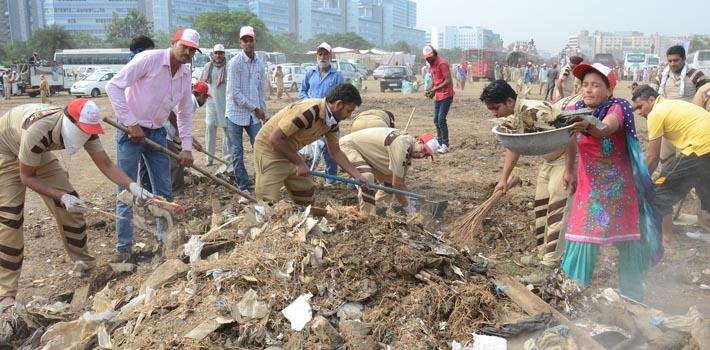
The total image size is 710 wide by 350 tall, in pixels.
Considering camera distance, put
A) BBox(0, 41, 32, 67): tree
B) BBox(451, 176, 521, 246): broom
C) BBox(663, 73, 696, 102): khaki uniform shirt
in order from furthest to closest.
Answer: BBox(0, 41, 32, 67): tree < BBox(663, 73, 696, 102): khaki uniform shirt < BBox(451, 176, 521, 246): broom

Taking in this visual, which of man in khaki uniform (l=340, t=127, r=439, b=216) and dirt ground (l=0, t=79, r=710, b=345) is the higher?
man in khaki uniform (l=340, t=127, r=439, b=216)

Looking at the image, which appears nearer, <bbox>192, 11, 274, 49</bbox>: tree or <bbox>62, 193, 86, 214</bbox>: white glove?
<bbox>62, 193, 86, 214</bbox>: white glove

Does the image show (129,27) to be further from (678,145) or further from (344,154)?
(678,145)

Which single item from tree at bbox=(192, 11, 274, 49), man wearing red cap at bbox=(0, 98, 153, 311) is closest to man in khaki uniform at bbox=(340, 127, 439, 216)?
man wearing red cap at bbox=(0, 98, 153, 311)

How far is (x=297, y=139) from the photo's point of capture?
15.6 ft

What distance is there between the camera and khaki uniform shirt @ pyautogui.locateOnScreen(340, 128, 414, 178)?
17.2 ft

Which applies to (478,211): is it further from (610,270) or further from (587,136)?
(587,136)

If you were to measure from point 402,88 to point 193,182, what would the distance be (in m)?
21.5

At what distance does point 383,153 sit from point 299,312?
2.65 meters

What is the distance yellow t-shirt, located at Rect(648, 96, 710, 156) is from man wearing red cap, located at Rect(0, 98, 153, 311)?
12.4 feet

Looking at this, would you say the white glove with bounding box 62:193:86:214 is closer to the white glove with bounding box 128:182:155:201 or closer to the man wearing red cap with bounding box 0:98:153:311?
the man wearing red cap with bounding box 0:98:153:311

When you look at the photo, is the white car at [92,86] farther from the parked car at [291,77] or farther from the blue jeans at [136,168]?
the blue jeans at [136,168]

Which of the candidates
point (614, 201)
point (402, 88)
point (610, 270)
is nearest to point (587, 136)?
point (614, 201)

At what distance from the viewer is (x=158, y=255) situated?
4.73 m
